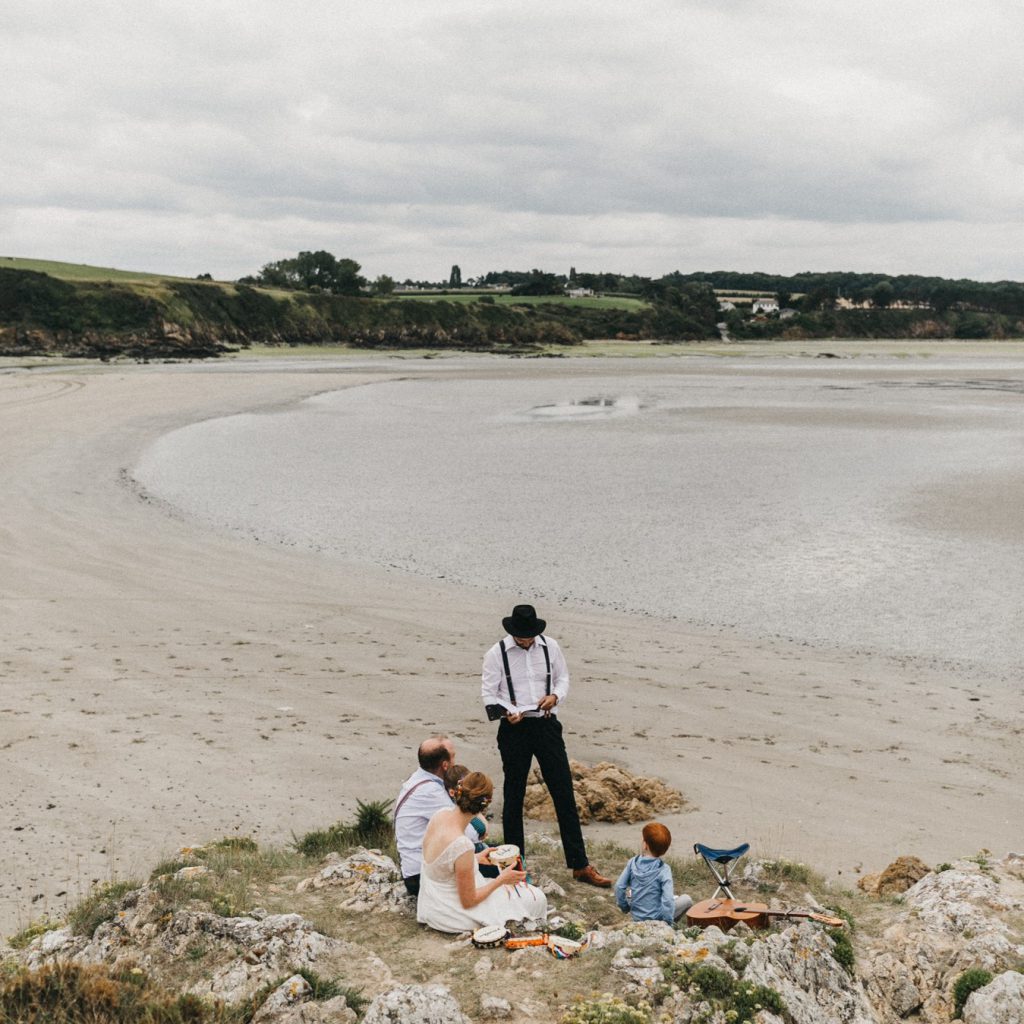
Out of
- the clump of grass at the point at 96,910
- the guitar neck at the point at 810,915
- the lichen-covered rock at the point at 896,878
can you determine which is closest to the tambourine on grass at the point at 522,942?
the guitar neck at the point at 810,915

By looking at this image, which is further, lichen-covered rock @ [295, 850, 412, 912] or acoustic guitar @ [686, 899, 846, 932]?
lichen-covered rock @ [295, 850, 412, 912]

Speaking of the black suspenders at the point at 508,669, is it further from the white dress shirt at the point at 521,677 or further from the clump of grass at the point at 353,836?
the clump of grass at the point at 353,836

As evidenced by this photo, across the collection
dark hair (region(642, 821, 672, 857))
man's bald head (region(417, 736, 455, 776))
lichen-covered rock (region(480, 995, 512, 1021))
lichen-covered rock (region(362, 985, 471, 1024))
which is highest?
man's bald head (region(417, 736, 455, 776))

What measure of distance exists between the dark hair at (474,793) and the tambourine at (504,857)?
0.75m

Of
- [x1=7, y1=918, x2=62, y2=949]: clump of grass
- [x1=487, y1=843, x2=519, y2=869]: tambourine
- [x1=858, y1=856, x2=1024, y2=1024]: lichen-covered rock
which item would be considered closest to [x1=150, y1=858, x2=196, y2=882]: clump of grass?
[x1=7, y1=918, x2=62, y2=949]: clump of grass

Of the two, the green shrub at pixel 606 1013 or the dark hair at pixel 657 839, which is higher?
the dark hair at pixel 657 839

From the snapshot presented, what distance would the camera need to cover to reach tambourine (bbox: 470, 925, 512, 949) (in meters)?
6.18

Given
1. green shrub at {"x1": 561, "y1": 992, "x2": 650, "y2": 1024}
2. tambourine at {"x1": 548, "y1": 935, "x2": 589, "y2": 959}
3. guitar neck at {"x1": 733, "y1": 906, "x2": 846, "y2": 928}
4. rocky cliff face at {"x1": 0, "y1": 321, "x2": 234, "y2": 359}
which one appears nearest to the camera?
green shrub at {"x1": 561, "y1": 992, "x2": 650, "y2": 1024}

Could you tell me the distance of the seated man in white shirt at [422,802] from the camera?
6922mm

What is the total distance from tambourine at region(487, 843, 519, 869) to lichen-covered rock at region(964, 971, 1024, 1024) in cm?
287

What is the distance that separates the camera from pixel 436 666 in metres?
13.0

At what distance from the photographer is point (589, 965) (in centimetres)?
595

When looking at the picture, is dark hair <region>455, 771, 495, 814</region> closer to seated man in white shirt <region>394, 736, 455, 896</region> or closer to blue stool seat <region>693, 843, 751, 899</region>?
seated man in white shirt <region>394, 736, 455, 896</region>

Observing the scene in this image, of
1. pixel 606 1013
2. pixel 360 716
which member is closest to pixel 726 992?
pixel 606 1013
